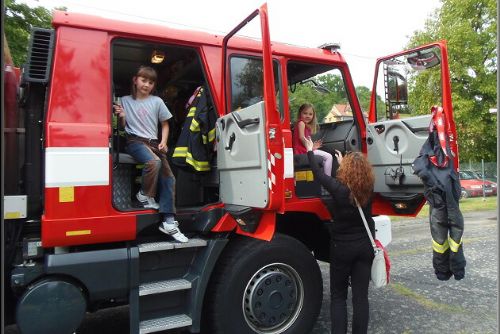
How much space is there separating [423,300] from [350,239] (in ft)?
6.80

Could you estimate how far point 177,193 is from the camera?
12.9 ft

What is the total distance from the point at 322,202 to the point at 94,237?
2003 mm

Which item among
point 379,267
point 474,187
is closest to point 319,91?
point 379,267

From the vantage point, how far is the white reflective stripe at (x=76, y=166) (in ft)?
9.22

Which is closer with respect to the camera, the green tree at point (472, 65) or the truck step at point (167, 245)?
the truck step at point (167, 245)

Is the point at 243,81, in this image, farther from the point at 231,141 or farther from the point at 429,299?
the point at 429,299

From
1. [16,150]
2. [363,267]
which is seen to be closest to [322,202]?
[363,267]

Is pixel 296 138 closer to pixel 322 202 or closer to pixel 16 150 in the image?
pixel 322 202

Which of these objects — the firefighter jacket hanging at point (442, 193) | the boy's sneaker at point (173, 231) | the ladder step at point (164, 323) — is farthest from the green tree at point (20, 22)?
the firefighter jacket hanging at point (442, 193)

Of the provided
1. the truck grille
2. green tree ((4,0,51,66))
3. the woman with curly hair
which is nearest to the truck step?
the woman with curly hair

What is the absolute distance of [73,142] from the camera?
9.46 ft

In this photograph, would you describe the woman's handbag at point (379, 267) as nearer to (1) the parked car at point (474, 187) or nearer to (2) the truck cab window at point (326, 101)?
(2) the truck cab window at point (326, 101)

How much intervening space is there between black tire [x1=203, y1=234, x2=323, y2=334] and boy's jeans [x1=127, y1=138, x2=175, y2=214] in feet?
2.21

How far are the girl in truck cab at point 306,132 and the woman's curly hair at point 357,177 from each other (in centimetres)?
56
